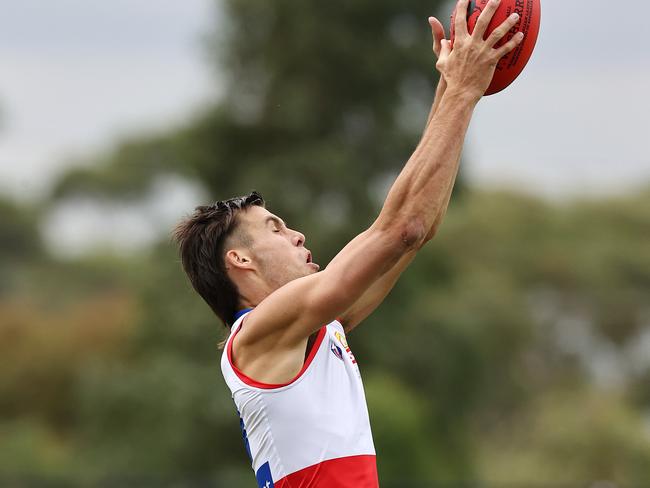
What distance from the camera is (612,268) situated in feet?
186

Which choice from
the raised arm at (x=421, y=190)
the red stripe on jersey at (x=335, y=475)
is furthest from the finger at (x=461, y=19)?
the red stripe on jersey at (x=335, y=475)

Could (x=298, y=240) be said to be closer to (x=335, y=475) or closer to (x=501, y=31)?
(x=335, y=475)

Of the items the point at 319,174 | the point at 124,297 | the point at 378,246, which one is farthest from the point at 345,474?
the point at 124,297

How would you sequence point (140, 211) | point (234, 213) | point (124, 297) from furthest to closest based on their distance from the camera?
point (140, 211)
point (124, 297)
point (234, 213)

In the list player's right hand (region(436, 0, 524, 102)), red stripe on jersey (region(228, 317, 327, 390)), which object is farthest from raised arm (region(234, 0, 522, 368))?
red stripe on jersey (region(228, 317, 327, 390))

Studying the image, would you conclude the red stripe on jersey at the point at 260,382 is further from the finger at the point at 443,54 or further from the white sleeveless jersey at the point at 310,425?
the finger at the point at 443,54

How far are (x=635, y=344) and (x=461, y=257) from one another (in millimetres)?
8221

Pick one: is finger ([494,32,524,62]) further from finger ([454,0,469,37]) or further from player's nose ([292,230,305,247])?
player's nose ([292,230,305,247])

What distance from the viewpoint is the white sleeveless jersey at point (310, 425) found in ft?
16.9

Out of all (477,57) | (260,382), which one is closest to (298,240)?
(260,382)

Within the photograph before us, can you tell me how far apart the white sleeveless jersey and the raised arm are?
1.34ft

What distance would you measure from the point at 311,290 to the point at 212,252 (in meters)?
0.80

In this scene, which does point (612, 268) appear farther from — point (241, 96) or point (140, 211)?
point (241, 96)

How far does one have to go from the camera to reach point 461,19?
16.0ft
